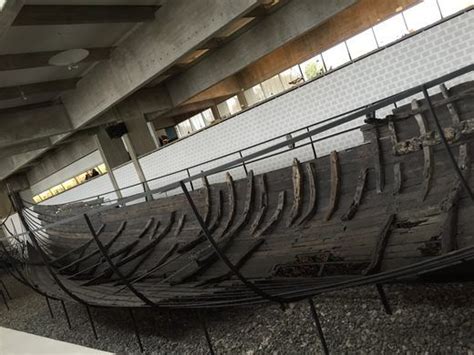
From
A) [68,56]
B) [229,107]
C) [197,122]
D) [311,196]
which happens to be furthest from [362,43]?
[311,196]

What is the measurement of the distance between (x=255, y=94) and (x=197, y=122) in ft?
12.5

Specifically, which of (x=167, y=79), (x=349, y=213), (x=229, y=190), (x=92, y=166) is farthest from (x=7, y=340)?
(x=92, y=166)

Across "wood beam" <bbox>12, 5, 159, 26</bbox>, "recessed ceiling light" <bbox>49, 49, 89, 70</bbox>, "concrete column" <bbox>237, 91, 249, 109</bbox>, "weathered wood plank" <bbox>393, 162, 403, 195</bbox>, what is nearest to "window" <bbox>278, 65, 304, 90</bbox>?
"concrete column" <bbox>237, 91, 249, 109</bbox>

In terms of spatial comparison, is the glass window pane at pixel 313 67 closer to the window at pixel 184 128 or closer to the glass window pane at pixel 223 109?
the glass window pane at pixel 223 109

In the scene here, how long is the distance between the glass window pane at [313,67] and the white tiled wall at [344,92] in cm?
553

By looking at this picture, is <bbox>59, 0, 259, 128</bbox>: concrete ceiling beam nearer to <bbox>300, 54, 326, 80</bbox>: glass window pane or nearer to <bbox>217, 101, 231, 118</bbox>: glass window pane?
<bbox>300, 54, 326, 80</bbox>: glass window pane

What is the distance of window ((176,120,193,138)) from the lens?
1950 centimetres

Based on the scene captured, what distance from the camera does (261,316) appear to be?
3.73 metres

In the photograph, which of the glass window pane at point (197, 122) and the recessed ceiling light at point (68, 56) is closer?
the recessed ceiling light at point (68, 56)

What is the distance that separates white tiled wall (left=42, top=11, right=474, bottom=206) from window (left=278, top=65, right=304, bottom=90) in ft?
19.0

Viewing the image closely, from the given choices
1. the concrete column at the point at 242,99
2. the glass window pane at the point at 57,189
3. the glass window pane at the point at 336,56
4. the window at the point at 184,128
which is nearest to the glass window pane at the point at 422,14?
the glass window pane at the point at 336,56

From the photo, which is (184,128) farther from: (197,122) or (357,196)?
(357,196)

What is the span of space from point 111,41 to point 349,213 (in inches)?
280

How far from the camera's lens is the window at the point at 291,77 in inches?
562
